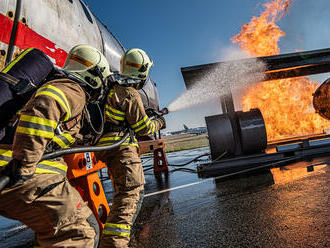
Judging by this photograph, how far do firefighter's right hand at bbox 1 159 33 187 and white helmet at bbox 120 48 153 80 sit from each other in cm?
182

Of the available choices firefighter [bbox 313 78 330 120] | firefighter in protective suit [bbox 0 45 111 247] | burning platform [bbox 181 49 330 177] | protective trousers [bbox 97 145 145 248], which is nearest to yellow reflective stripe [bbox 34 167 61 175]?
firefighter in protective suit [bbox 0 45 111 247]

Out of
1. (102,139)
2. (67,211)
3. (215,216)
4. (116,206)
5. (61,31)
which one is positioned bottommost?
(215,216)

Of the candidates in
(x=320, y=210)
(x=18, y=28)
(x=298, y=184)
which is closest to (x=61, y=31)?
(x=18, y=28)

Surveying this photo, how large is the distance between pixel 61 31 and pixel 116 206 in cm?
236

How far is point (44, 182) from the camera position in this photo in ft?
4.27

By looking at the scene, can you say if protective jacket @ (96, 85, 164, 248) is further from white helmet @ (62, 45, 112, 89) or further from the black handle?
the black handle

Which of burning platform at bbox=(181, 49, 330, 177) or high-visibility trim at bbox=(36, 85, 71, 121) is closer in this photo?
high-visibility trim at bbox=(36, 85, 71, 121)

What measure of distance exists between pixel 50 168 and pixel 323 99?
25.6 feet

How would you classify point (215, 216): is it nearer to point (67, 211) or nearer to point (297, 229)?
point (297, 229)

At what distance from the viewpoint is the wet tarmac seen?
1982mm

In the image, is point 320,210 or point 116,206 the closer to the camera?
point 116,206

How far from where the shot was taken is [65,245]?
1.30 meters

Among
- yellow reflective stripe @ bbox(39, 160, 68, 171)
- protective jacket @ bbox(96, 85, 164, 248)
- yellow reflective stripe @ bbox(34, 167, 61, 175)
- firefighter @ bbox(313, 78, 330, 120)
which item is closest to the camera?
yellow reflective stripe @ bbox(34, 167, 61, 175)

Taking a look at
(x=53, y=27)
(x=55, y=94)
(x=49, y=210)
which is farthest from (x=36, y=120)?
(x=53, y=27)
